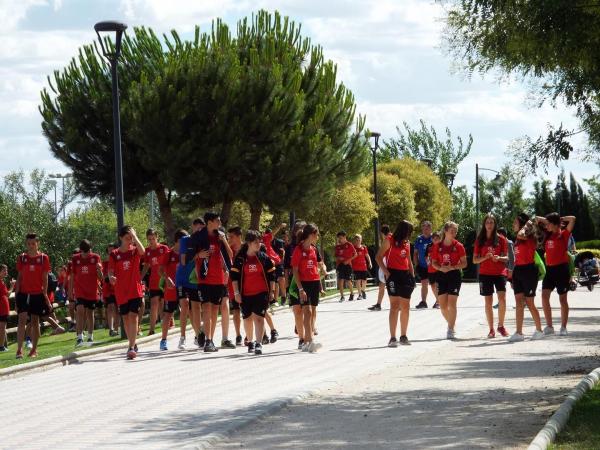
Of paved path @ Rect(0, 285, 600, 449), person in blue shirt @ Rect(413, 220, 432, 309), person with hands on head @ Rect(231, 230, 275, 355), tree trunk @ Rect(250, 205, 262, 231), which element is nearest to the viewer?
paved path @ Rect(0, 285, 600, 449)

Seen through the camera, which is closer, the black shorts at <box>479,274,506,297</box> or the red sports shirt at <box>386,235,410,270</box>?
the red sports shirt at <box>386,235,410,270</box>

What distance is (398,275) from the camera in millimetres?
18500

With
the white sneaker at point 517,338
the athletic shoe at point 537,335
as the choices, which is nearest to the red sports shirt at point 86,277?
the white sneaker at point 517,338

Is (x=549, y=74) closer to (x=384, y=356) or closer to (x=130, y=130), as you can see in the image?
(x=384, y=356)

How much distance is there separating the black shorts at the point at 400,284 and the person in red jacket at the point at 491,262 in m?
1.28

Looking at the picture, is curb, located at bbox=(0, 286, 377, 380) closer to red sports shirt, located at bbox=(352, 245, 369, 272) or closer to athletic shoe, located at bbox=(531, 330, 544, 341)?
athletic shoe, located at bbox=(531, 330, 544, 341)

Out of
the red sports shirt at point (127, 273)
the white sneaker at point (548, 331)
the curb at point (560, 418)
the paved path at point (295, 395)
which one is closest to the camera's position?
the curb at point (560, 418)

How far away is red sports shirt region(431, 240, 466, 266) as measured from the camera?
19641mm

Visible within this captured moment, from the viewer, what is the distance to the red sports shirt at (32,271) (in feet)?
64.6

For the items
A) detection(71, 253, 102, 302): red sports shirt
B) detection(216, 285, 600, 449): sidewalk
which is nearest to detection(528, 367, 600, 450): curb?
detection(216, 285, 600, 449): sidewalk

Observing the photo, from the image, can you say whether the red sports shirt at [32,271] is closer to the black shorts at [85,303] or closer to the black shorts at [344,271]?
the black shorts at [85,303]

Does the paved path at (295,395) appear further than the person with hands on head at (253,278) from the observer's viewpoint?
No

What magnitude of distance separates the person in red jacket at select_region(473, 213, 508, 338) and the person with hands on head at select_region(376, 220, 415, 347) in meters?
1.23

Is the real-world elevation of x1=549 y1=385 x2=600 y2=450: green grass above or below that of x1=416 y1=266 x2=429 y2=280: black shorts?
below
